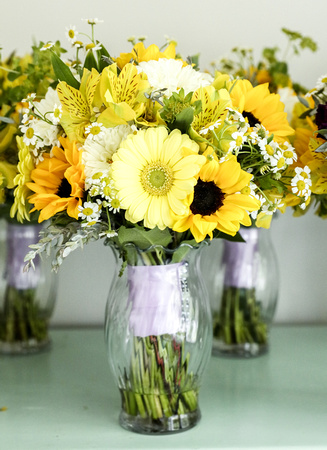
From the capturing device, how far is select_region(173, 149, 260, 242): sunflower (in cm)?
70

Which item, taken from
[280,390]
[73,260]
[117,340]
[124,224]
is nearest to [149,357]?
[117,340]

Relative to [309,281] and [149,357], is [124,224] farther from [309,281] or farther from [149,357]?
[309,281]

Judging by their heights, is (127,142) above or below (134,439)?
above

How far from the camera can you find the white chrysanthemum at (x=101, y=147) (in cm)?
71

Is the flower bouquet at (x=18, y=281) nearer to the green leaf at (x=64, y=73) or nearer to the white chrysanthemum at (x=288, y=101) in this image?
the green leaf at (x=64, y=73)

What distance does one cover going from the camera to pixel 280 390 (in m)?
0.96

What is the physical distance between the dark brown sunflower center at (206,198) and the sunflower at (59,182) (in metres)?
0.14

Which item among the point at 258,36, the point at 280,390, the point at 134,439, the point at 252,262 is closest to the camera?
the point at 134,439

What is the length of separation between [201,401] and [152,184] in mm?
387

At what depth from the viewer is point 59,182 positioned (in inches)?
29.4

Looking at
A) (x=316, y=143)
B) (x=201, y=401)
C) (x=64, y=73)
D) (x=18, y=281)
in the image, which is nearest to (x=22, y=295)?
(x=18, y=281)

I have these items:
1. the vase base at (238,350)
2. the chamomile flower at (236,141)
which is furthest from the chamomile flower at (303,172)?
the vase base at (238,350)

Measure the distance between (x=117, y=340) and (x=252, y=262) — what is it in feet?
1.24

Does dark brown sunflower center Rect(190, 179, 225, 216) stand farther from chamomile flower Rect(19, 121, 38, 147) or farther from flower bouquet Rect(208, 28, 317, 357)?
flower bouquet Rect(208, 28, 317, 357)
